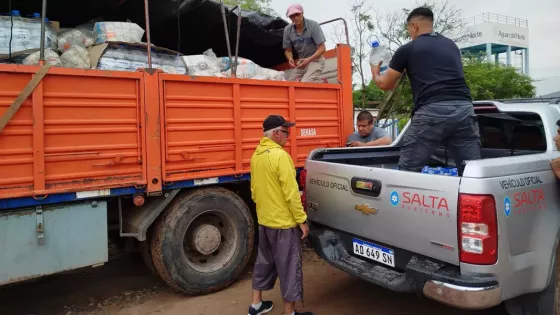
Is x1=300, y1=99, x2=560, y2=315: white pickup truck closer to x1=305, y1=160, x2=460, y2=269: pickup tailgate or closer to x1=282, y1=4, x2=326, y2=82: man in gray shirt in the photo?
x1=305, y1=160, x2=460, y2=269: pickup tailgate

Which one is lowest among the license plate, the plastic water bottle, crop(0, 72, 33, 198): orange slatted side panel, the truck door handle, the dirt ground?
the dirt ground

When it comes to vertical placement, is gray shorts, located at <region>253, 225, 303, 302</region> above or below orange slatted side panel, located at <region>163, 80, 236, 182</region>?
below

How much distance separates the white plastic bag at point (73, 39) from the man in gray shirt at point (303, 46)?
251 centimetres

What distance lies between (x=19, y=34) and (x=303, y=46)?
3219mm

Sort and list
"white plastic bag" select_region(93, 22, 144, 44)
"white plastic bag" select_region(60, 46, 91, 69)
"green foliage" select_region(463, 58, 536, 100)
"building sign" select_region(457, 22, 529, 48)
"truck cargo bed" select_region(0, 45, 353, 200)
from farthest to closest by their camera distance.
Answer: "building sign" select_region(457, 22, 529, 48)
"green foliage" select_region(463, 58, 536, 100)
"white plastic bag" select_region(93, 22, 144, 44)
"white plastic bag" select_region(60, 46, 91, 69)
"truck cargo bed" select_region(0, 45, 353, 200)

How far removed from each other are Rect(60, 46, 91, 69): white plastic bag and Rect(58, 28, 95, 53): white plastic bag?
171 millimetres

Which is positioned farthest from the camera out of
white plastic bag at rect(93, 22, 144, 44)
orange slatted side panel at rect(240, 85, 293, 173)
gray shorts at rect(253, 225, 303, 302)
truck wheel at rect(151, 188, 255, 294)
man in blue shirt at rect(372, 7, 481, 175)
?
Answer: orange slatted side panel at rect(240, 85, 293, 173)

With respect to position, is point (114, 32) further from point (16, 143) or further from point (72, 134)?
point (16, 143)

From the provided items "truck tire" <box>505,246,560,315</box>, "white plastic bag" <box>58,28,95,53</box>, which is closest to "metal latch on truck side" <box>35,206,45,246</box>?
"white plastic bag" <box>58,28,95,53</box>

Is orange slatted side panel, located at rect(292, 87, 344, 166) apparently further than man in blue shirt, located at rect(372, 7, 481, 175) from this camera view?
Yes

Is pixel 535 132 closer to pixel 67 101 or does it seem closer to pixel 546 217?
pixel 546 217

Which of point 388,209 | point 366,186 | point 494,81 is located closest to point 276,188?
point 366,186

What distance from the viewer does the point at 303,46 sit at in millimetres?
5477

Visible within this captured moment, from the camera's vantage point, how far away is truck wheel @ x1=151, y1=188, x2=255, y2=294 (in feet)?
12.5
